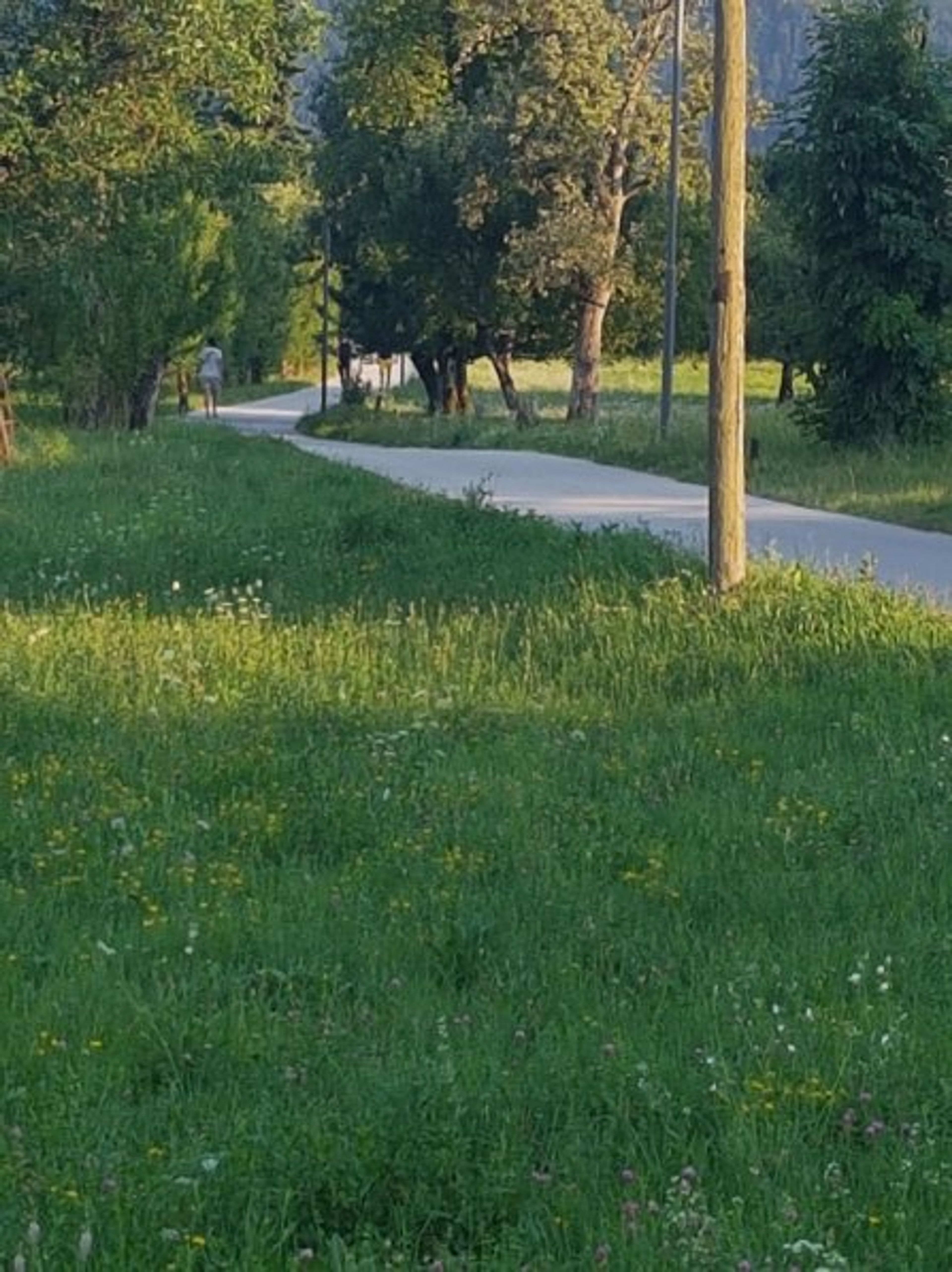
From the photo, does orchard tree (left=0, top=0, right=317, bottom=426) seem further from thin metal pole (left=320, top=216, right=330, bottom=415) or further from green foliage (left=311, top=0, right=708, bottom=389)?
thin metal pole (left=320, top=216, right=330, bottom=415)

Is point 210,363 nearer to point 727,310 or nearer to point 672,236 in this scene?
point 672,236

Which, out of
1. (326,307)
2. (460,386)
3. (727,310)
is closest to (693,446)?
(727,310)

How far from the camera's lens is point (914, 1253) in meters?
4.16

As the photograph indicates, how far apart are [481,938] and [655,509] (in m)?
17.6

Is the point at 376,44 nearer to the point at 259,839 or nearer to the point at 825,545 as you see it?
the point at 825,545

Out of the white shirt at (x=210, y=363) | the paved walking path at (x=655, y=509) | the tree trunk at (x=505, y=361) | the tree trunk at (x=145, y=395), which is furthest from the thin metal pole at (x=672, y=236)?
the white shirt at (x=210, y=363)

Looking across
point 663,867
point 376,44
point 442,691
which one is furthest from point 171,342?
point 663,867

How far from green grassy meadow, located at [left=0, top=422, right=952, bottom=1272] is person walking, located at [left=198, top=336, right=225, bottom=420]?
42160 millimetres

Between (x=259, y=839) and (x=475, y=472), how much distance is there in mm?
24134

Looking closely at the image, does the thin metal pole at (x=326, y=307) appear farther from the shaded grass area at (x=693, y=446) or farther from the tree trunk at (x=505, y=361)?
the tree trunk at (x=505, y=361)

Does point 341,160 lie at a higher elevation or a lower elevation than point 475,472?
higher

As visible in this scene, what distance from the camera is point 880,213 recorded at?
29156 millimetres

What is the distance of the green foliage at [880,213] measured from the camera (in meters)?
29.1

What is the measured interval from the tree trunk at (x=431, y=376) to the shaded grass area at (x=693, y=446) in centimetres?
76
